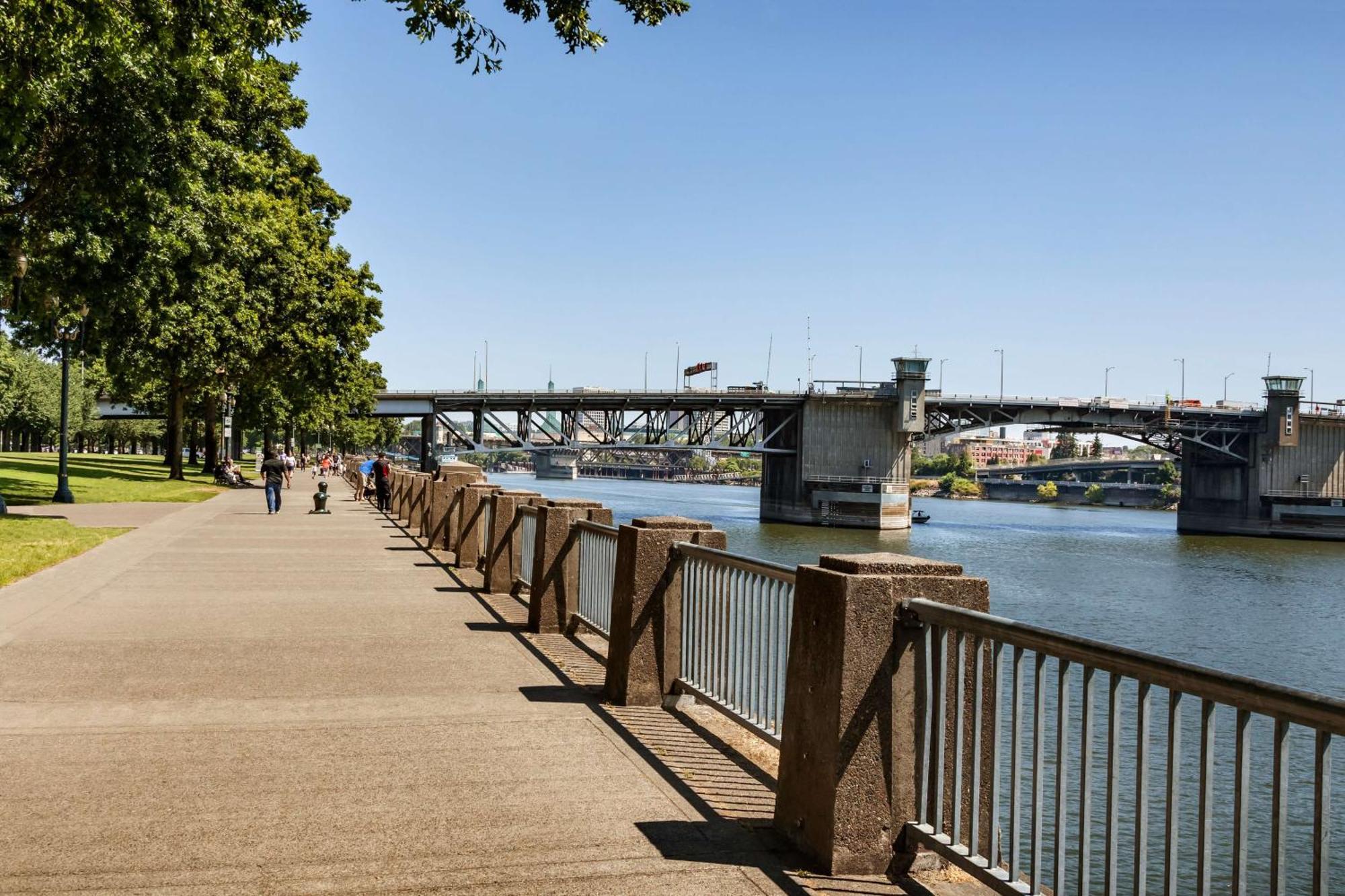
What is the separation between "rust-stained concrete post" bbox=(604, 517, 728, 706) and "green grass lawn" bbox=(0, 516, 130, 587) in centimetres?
926

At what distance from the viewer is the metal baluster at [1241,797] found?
3.19 metres

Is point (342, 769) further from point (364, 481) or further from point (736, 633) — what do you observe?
point (364, 481)

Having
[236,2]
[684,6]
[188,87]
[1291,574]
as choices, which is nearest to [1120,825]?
[684,6]

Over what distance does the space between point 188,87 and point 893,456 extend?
282 ft

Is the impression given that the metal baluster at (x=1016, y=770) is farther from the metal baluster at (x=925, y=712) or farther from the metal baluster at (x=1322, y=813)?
the metal baluster at (x=1322, y=813)

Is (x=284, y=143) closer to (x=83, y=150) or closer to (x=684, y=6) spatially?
(x=83, y=150)

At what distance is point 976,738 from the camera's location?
4.54 metres

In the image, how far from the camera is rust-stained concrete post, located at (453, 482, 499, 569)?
1706 centimetres

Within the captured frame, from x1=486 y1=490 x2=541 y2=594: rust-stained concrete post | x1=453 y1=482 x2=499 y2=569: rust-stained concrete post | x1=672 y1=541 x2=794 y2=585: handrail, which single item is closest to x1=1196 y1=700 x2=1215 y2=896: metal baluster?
x1=672 y1=541 x2=794 y2=585: handrail

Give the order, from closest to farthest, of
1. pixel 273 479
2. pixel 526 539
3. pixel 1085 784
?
pixel 1085 784 → pixel 526 539 → pixel 273 479

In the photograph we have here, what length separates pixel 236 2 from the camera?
14109mm

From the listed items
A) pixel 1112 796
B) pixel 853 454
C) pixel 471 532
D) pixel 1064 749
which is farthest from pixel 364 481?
pixel 853 454

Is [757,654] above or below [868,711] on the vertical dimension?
below

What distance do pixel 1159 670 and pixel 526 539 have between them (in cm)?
1062
